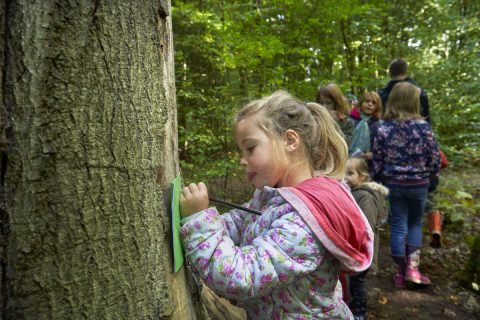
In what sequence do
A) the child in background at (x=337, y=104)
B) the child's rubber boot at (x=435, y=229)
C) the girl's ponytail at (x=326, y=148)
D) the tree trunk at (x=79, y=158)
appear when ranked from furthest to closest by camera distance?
the child's rubber boot at (x=435, y=229) → the child in background at (x=337, y=104) → the girl's ponytail at (x=326, y=148) → the tree trunk at (x=79, y=158)

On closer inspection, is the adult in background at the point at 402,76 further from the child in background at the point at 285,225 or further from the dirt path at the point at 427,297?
the child in background at the point at 285,225

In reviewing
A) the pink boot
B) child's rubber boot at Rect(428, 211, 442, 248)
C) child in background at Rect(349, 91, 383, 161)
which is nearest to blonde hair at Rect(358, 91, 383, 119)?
child in background at Rect(349, 91, 383, 161)

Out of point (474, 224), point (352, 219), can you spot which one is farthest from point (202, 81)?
point (352, 219)

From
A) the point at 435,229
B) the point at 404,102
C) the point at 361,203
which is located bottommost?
the point at 435,229

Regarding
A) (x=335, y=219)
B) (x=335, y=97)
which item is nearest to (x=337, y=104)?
(x=335, y=97)

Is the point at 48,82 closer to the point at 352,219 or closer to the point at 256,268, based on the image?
the point at 256,268

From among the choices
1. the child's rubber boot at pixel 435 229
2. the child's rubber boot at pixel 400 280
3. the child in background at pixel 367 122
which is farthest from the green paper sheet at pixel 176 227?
the child's rubber boot at pixel 435 229

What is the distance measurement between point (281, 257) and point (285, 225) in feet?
0.40

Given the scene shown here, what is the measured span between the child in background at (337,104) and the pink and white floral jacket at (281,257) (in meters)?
2.72

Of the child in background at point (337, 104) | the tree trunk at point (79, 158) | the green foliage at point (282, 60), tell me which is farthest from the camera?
the green foliage at point (282, 60)

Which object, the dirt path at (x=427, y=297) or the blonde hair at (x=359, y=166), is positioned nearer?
the blonde hair at (x=359, y=166)

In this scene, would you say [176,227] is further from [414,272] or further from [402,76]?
[402,76]

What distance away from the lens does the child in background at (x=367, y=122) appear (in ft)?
14.5

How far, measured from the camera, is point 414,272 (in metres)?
3.95
